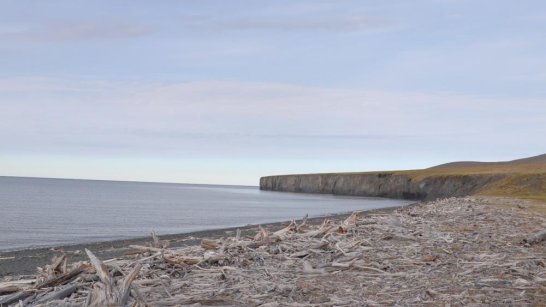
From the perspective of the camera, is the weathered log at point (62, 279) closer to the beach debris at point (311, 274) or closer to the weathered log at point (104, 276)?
the beach debris at point (311, 274)

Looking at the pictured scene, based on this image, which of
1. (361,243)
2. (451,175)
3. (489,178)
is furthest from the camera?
(451,175)

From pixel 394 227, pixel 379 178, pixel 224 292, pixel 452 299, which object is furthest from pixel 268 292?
pixel 379 178

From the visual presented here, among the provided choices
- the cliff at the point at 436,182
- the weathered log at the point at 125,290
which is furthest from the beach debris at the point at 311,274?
the cliff at the point at 436,182

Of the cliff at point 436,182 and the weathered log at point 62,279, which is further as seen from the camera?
the cliff at point 436,182

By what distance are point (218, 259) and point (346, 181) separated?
430 ft

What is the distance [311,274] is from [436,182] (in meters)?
93.0

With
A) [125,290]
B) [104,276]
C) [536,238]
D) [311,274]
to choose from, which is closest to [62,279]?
[104,276]

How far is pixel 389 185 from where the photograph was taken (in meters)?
121

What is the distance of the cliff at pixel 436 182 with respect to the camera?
62312mm

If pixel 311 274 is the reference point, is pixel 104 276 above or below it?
above

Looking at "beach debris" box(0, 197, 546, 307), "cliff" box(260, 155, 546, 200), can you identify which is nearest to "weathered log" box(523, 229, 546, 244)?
"beach debris" box(0, 197, 546, 307)

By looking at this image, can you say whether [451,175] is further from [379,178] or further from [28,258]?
[28,258]

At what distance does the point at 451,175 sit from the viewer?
96.9m

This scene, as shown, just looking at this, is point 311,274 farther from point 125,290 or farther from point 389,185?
point 389,185
